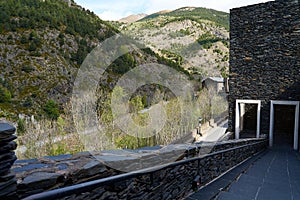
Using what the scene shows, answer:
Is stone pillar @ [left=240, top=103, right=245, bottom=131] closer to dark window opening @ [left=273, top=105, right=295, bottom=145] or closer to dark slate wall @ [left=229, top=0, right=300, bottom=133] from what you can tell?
dark slate wall @ [left=229, top=0, right=300, bottom=133]

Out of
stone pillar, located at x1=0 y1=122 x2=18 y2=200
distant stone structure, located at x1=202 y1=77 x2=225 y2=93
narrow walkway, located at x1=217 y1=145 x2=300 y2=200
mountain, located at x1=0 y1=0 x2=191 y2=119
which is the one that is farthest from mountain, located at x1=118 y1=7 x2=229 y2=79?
stone pillar, located at x1=0 y1=122 x2=18 y2=200

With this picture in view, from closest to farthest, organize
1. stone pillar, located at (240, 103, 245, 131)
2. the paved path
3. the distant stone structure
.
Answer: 1. stone pillar, located at (240, 103, 245, 131)
2. the paved path
3. the distant stone structure

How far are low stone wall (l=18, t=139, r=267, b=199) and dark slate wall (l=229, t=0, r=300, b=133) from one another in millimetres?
7886

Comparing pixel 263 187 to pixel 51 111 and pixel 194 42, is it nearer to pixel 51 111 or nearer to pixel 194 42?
pixel 51 111

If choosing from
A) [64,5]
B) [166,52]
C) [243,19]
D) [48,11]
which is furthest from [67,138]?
[64,5]

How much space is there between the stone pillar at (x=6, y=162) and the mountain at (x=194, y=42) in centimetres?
2256

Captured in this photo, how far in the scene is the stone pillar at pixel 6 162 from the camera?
1.01 metres

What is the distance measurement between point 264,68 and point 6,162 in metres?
10.6

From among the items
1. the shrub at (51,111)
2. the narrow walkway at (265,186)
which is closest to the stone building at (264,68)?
the narrow walkway at (265,186)

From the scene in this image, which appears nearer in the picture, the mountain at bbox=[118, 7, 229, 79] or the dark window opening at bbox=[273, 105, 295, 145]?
the dark window opening at bbox=[273, 105, 295, 145]

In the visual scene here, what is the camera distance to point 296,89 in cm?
910

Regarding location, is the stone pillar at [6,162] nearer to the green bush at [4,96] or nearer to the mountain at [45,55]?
the mountain at [45,55]

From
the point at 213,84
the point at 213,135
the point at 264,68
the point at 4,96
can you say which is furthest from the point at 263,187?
the point at 213,84

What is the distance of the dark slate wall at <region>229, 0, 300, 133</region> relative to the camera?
30.1 feet
